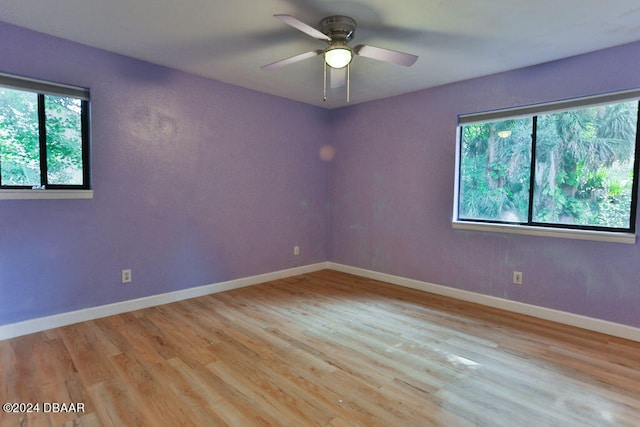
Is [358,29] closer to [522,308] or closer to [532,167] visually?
[532,167]

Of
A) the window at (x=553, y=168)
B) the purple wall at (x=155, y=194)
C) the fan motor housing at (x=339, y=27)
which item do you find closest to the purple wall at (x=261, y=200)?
the purple wall at (x=155, y=194)

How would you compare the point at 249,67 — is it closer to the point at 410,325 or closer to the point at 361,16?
the point at 361,16

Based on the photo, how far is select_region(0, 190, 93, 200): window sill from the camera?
8.08ft

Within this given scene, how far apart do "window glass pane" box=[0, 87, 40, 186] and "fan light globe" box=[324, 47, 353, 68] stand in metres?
2.34

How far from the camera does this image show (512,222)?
3.29 m

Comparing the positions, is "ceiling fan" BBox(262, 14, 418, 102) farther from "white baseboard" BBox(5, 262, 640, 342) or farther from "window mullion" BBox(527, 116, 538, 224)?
"white baseboard" BBox(5, 262, 640, 342)

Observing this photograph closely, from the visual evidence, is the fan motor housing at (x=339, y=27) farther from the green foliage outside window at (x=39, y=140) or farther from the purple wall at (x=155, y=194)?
the green foliage outside window at (x=39, y=140)

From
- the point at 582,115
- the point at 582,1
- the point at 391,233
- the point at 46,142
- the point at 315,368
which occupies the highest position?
the point at 582,1

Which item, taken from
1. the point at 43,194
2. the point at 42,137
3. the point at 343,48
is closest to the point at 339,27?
the point at 343,48

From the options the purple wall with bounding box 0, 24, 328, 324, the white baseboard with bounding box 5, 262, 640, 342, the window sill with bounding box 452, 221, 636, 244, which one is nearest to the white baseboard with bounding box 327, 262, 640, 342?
the white baseboard with bounding box 5, 262, 640, 342

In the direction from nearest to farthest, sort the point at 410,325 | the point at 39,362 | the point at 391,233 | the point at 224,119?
the point at 39,362 < the point at 410,325 < the point at 224,119 < the point at 391,233

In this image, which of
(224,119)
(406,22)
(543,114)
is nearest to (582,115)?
(543,114)

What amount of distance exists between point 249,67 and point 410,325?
111 inches

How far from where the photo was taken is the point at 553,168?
120 inches
